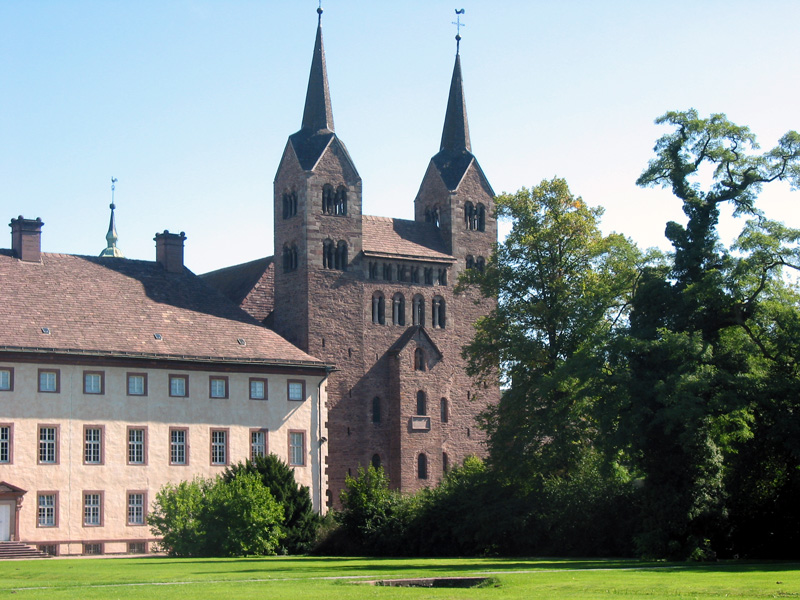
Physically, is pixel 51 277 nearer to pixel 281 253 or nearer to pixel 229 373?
pixel 229 373

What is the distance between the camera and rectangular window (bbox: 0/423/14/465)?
59.0 meters

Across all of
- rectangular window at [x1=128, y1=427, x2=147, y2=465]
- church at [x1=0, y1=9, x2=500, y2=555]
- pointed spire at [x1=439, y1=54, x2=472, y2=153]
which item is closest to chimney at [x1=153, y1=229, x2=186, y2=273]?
church at [x1=0, y1=9, x2=500, y2=555]

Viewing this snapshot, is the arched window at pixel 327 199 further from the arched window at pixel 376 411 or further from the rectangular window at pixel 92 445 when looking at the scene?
the rectangular window at pixel 92 445

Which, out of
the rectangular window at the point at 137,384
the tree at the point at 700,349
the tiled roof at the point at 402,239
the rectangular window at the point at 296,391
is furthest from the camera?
the tiled roof at the point at 402,239

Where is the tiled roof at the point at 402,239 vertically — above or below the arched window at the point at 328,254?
above

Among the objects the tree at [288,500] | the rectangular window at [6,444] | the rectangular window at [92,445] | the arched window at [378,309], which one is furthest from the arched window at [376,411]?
the rectangular window at [6,444]

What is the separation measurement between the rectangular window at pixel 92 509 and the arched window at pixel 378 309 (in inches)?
974

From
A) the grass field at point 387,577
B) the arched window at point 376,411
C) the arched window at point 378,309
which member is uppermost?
the arched window at point 378,309

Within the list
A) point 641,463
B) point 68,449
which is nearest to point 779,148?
point 641,463

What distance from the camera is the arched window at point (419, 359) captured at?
3214 inches

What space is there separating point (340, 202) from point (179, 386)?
20806 millimetres

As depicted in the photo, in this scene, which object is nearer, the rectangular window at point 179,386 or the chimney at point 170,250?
the rectangular window at point 179,386

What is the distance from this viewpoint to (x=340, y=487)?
77625mm

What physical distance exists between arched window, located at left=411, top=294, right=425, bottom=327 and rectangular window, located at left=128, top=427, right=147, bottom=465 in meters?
24.4
